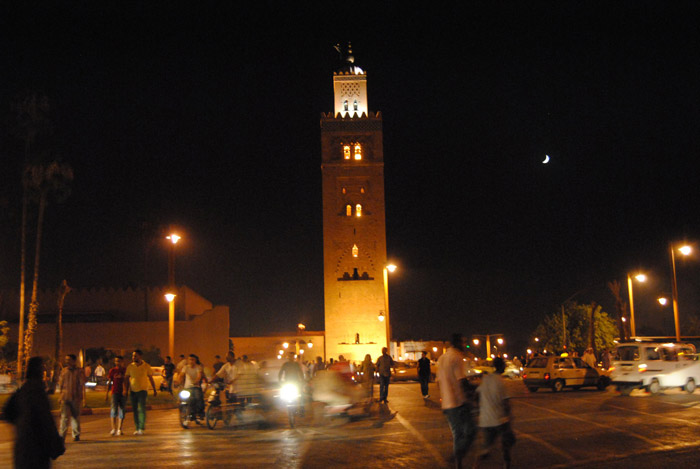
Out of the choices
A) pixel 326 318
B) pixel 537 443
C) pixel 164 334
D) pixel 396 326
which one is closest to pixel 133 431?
pixel 537 443

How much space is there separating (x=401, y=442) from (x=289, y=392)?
13.8 feet

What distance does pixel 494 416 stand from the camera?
8586 millimetres

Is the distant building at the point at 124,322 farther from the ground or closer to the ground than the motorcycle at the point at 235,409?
farther from the ground

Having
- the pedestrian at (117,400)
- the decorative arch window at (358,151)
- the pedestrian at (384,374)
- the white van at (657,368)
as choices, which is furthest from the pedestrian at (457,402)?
the decorative arch window at (358,151)

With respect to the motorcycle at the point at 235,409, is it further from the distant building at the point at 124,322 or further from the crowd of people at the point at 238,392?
the distant building at the point at 124,322

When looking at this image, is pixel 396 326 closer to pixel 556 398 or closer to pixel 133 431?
pixel 556 398

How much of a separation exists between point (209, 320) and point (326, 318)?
34.9 ft

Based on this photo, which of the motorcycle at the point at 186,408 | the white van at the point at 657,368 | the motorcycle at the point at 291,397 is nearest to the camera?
the motorcycle at the point at 291,397

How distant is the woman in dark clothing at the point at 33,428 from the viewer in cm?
601

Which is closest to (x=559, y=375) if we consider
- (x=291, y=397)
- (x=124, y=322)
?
(x=291, y=397)

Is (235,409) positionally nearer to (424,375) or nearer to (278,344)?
(424,375)

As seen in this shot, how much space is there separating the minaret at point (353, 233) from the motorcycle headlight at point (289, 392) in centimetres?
4549

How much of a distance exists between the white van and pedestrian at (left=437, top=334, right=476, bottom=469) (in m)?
15.2

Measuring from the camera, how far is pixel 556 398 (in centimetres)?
2256
